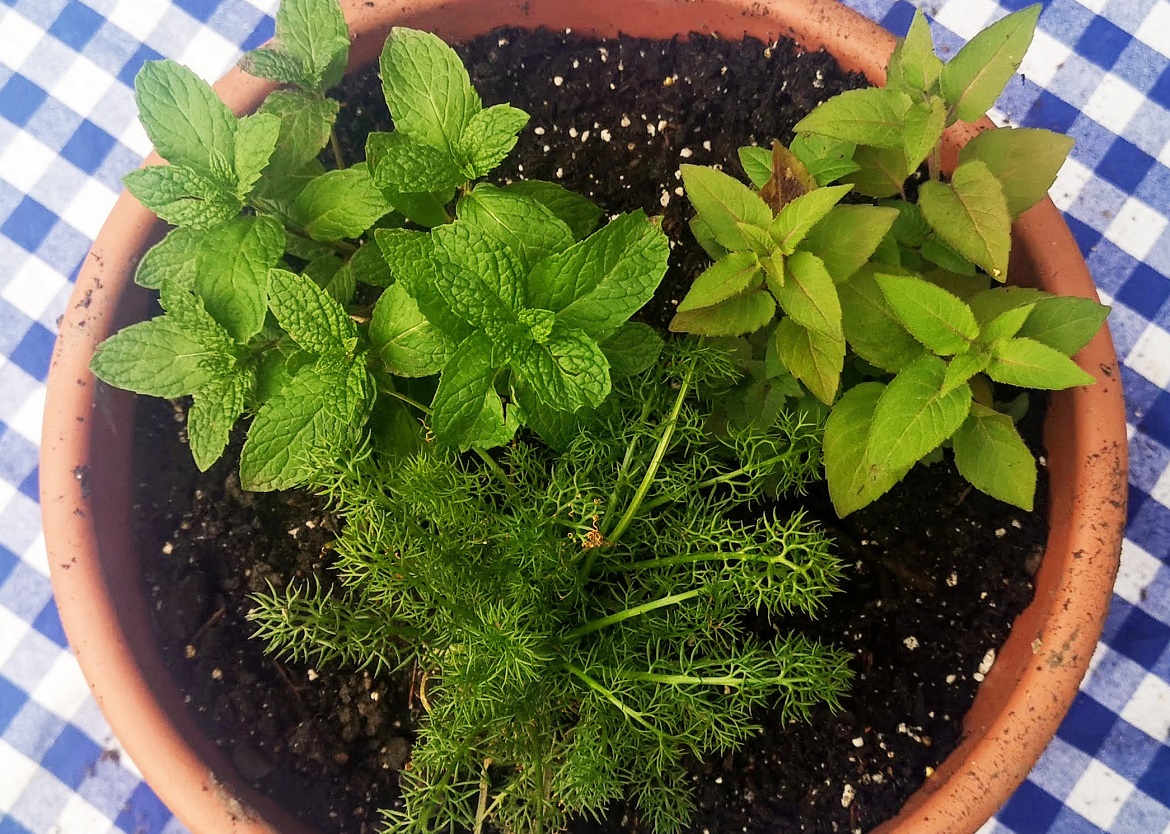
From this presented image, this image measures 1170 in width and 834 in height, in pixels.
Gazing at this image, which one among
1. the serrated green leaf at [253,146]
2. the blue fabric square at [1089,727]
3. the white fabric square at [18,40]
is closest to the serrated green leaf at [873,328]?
the serrated green leaf at [253,146]

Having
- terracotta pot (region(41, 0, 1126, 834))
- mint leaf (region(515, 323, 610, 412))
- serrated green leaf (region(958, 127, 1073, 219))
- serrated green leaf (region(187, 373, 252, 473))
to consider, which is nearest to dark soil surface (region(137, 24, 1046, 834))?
terracotta pot (region(41, 0, 1126, 834))

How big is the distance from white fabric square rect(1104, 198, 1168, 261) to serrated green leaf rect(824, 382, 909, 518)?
70 centimetres

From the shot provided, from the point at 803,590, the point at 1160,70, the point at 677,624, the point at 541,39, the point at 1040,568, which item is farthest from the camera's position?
the point at 1160,70

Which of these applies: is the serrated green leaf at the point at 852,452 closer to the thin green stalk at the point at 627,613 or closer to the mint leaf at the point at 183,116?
the thin green stalk at the point at 627,613

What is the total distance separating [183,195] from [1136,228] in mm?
1348

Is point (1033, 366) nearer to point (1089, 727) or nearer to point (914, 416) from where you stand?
point (914, 416)

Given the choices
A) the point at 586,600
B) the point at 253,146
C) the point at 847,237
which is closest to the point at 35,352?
the point at 253,146

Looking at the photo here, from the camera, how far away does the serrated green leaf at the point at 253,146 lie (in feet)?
2.81

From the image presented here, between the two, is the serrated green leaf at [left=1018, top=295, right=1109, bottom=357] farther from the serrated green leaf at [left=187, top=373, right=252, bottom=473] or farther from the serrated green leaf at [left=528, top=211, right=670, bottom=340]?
the serrated green leaf at [left=187, top=373, right=252, bottom=473]

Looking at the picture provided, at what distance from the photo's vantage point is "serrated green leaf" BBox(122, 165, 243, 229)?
863mm

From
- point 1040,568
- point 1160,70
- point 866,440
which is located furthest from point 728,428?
point 1160,70

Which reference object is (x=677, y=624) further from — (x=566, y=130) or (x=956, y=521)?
(x=566, y=130)

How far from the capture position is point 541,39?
1192mm

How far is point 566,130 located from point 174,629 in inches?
33.5
